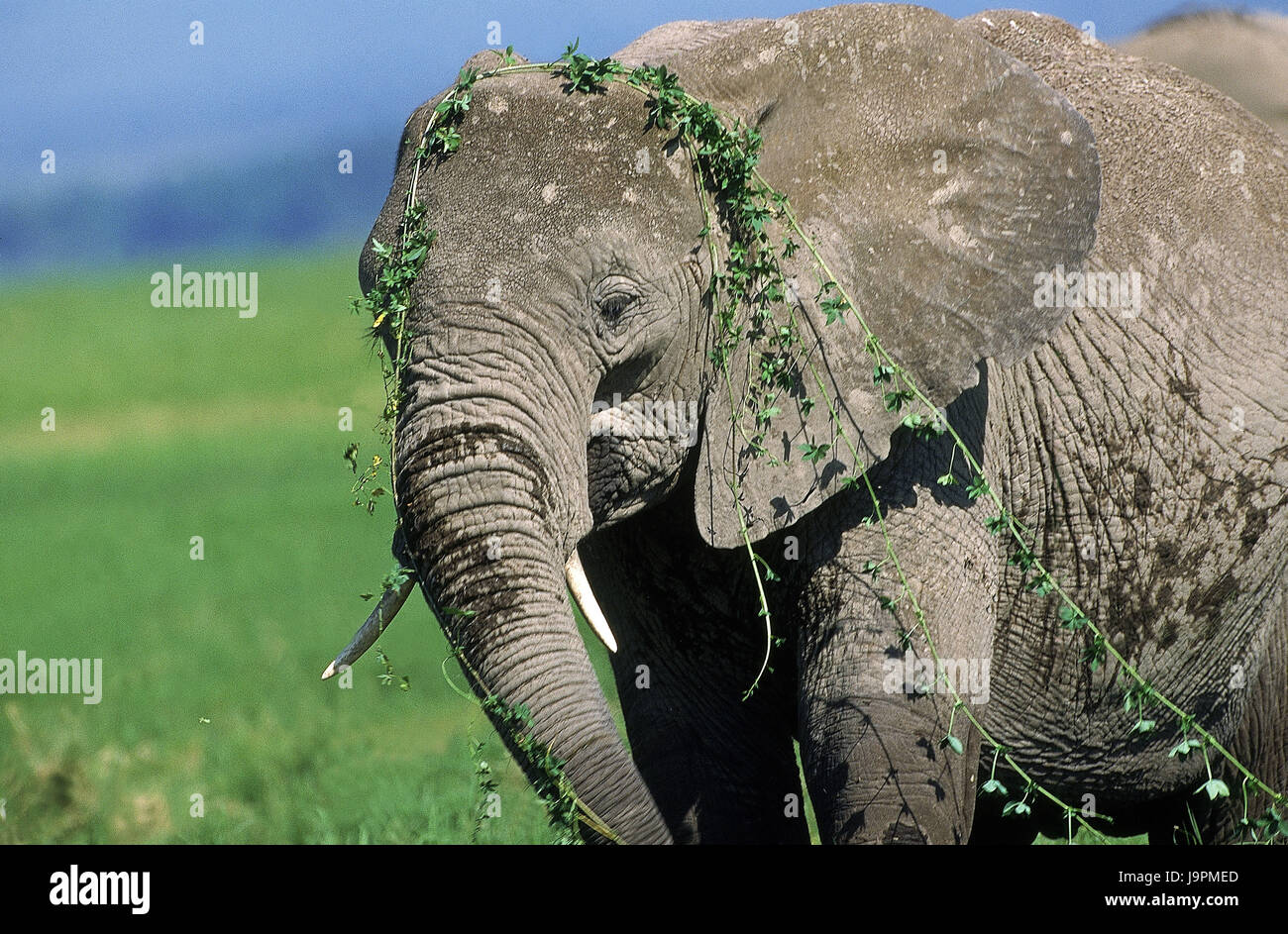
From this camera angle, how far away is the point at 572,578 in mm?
4258

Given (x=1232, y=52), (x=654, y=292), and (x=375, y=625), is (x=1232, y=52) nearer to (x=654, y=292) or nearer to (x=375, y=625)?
(x=654, y=292)

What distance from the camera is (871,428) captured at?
177 inches

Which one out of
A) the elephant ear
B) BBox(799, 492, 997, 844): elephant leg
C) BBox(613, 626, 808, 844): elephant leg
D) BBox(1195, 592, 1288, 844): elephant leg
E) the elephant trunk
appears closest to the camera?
the elephant trunk

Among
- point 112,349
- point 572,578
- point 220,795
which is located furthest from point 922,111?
point 112,349

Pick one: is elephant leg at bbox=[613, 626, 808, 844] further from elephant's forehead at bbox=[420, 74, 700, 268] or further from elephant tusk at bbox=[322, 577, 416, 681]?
elephant's forehead at bbox=[420, 74, 700, 268]

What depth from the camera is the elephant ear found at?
175 inches

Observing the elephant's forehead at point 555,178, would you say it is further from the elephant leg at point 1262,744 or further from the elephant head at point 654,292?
the elephant leg at point 1262,744

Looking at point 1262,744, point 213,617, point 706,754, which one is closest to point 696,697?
point 706,754

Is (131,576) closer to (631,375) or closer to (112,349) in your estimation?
(631,375)

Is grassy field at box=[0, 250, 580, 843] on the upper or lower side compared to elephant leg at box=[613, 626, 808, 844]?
upper

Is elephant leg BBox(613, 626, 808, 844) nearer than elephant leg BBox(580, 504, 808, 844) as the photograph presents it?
No

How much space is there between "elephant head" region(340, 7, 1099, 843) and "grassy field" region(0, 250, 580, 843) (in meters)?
0.48

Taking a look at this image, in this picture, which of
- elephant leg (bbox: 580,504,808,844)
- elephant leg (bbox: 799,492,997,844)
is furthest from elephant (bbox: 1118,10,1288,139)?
elephant leg (bbox: 580,504,808,844)

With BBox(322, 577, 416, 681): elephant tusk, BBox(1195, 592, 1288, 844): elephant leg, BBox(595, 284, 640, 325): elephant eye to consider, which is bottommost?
BBox(1195, 592, 1288, 844): elephant leg
